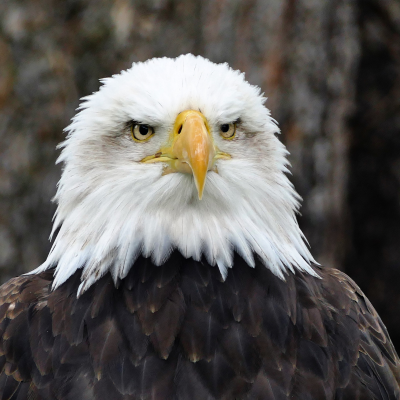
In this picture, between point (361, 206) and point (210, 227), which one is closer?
point (210, 227)

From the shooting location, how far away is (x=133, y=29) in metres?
6.44

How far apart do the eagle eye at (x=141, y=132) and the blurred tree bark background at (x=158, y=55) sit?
3116 mm

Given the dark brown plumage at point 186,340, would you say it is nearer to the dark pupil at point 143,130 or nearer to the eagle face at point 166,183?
the eagle face at point 166,183

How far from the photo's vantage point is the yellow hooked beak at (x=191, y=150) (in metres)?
3.06

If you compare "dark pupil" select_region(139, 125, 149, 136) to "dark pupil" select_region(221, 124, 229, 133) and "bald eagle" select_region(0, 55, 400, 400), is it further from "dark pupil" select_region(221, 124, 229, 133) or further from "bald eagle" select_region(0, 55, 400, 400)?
"dark pupil" select_region(221, 124, 229, 133)

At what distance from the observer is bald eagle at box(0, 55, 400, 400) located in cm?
313

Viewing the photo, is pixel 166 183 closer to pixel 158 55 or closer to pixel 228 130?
pixel 228 130

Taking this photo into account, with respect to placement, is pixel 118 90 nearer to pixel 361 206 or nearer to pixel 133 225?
pixel 133 225

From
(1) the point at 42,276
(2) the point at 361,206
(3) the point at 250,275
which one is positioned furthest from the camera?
(2) the point at 361,206

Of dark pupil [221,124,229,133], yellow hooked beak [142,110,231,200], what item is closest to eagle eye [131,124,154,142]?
yellow hooked beak [142,110,231,200]

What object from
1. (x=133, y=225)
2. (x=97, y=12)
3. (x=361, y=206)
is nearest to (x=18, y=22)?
(x=97, y=12)

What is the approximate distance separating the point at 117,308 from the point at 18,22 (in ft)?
13.5

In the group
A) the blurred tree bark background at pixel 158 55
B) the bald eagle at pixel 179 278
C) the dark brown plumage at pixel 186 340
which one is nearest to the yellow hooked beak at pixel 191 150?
the bald eagle at pixel 179 278

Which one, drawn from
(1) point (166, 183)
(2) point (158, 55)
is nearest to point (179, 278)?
(1) point (166, 183)
